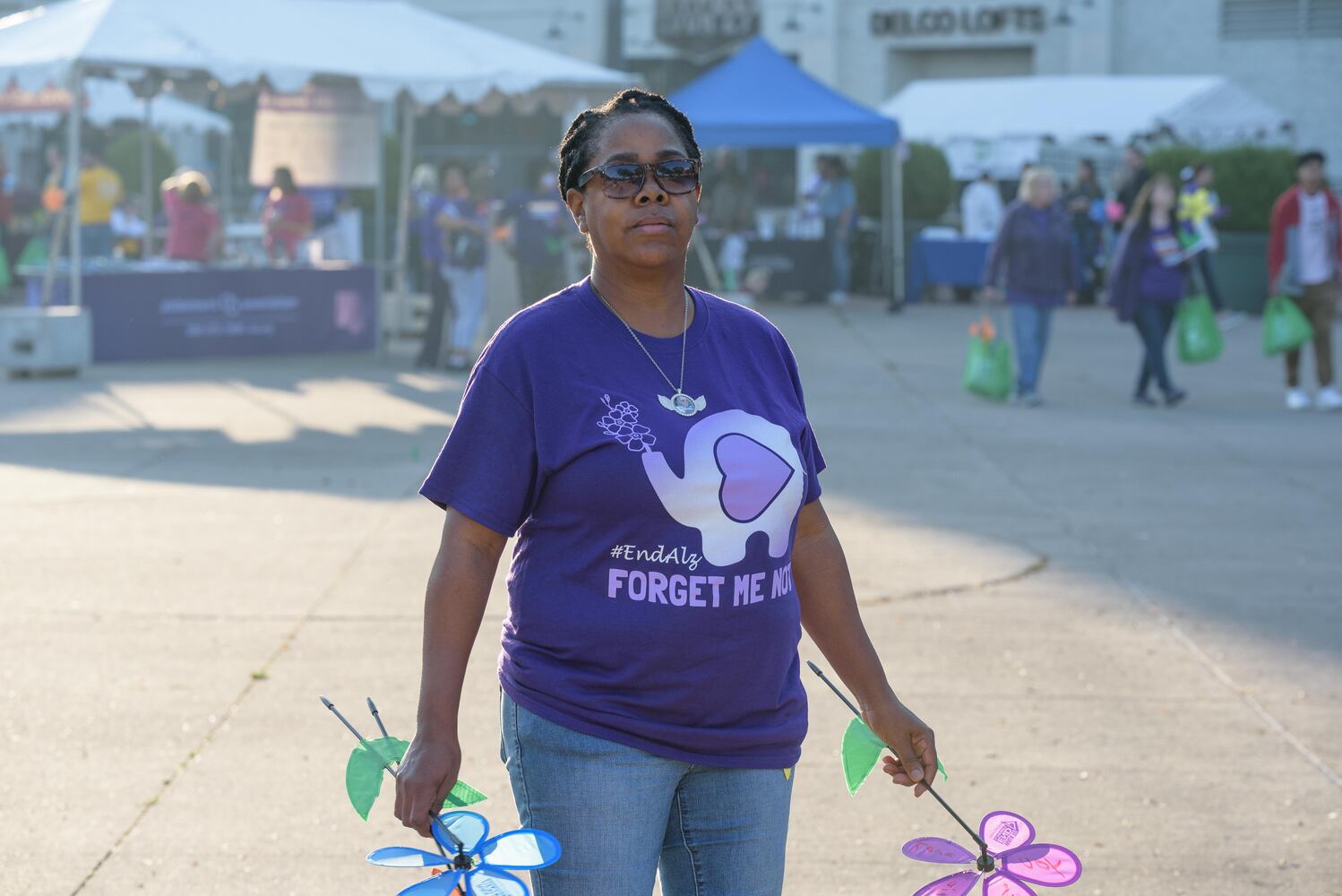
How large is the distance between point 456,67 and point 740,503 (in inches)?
545

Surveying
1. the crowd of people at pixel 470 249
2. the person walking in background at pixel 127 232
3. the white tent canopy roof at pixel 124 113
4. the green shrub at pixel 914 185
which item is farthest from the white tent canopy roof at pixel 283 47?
the green shrub at pixel 914 185

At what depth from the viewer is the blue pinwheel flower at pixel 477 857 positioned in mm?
2193

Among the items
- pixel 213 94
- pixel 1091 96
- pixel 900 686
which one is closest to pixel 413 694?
pixel 900 686

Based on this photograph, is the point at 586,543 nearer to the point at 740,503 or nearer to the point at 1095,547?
the point at 740,503

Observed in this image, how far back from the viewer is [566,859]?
249 cm

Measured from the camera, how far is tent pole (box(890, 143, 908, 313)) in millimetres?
22438

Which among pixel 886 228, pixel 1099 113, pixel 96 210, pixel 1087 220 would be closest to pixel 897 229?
pixel 886 228

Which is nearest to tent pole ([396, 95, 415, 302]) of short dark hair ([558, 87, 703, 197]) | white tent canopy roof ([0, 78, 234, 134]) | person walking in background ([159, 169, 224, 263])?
person walking in background ([159, 169, 224, 263])

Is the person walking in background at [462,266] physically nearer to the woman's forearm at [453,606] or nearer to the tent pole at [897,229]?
the tent pole at [897,229]

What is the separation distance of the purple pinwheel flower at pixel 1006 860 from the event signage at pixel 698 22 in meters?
35.6

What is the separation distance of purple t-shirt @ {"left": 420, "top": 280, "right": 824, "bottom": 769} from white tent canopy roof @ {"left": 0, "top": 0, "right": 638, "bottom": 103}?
12.1 meters

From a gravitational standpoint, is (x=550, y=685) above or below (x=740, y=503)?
below

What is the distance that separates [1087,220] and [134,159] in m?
15.9

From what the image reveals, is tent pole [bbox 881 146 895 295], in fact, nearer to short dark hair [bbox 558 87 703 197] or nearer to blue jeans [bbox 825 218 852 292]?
blue jeans [bbox 825 218 852 292]
